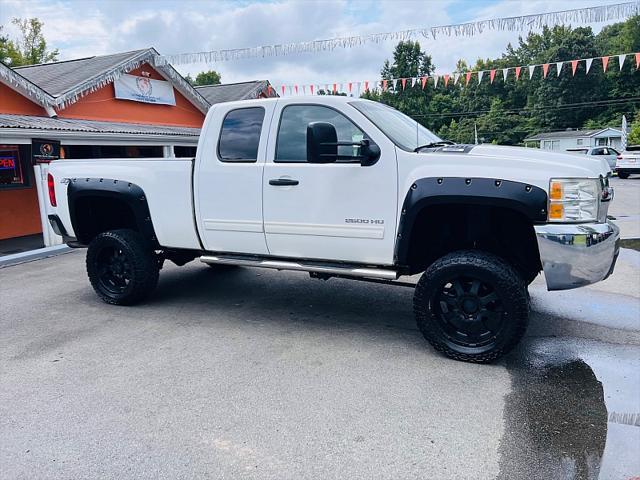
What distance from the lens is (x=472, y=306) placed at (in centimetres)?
399

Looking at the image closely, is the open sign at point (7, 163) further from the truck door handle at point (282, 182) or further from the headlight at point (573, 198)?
the headlight at point (573, 198)

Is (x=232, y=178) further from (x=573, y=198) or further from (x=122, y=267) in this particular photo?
(x=573, y=198)

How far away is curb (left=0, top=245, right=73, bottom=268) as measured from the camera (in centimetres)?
866

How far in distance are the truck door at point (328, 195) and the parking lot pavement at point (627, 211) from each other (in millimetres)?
3963

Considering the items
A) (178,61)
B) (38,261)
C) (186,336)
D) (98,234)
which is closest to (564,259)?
(186,336)

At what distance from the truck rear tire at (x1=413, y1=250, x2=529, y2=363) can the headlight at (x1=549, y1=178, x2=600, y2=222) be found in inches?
22.5

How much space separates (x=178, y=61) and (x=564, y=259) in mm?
13079

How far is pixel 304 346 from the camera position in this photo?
4.40 m

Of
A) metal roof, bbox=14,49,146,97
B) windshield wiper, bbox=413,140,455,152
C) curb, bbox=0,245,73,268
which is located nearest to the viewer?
windshield wiper, bbox=413,140,455,152

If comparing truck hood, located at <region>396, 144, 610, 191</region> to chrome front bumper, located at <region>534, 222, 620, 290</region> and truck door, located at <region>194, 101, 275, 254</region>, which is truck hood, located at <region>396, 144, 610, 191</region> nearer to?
chrome front bumper, located at <region>534, 222, 620, 290</region>

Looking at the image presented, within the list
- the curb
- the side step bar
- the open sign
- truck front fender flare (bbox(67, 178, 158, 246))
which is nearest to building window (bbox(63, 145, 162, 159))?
the open sign

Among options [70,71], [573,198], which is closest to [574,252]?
[573,198]

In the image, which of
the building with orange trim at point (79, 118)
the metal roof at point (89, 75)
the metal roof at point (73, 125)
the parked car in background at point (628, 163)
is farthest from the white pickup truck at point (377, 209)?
the parked car in background at point (628, 163)

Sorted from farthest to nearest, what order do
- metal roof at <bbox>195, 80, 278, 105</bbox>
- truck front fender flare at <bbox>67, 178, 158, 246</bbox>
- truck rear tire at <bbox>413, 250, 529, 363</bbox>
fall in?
metal roof at <bbox>195, 80, 278, 105</bbox> → truck front fender flare at <bbox>67, 178, 158, 246</bbox> → truck rear tire at <bbox>413, 250, 529, 363</bbox>
